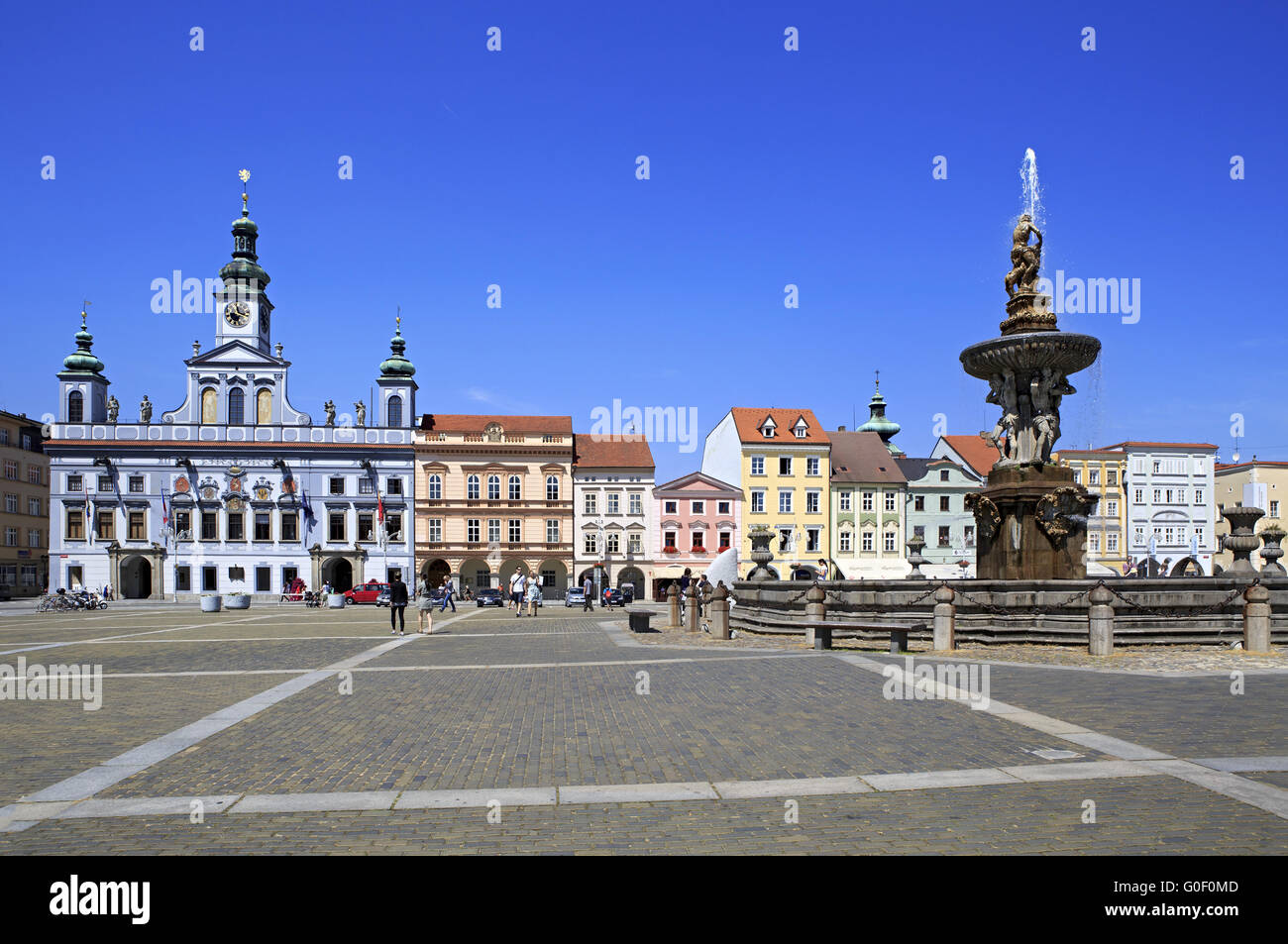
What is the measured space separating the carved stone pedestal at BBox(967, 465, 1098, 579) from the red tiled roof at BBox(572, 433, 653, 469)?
4550 centimetres

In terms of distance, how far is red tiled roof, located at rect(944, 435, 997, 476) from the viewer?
70.2 m

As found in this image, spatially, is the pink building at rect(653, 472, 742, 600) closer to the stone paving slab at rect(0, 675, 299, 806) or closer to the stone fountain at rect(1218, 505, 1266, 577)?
the stone fountain at rect(1218, 505, 1266, 577)

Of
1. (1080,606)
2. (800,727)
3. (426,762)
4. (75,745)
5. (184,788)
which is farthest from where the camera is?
(1080,606)

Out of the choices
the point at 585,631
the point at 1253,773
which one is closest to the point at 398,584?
the point at 585,631

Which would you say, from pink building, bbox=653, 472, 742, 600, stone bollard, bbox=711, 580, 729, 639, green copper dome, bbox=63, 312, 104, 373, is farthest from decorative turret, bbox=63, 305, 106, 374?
stone bollard, bbox=711, 580, 729, 639

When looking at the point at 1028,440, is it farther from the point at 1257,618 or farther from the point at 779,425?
the point at 779,425

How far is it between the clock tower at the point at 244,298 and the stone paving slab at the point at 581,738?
60576 mm

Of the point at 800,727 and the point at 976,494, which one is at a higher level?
the point at 976,494

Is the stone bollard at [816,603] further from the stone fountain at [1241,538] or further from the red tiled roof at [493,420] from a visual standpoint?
the red tiled roof at [493,420]

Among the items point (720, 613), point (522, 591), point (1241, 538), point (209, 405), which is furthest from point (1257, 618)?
point (209, 405)

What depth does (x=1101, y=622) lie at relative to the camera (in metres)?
15.7
